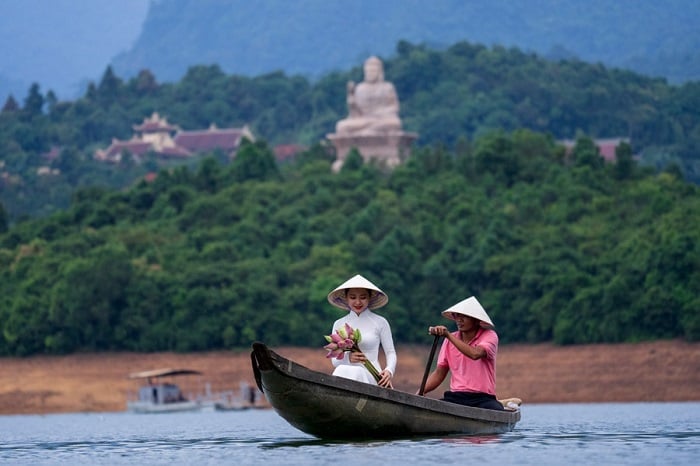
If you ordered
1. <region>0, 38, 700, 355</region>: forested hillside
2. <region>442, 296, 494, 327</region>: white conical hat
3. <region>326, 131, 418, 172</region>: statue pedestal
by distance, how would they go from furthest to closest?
1. <region>326, 131, 418, 172</region>: statue pedestal
2. <region>0, 38, 700, 355</region>: forested hillside
3. <region>442, 296, 494, 327</region>: white conical hat

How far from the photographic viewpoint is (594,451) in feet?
82.5

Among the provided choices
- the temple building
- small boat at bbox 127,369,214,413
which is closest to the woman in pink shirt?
small boat at bbox 127,369,214,413

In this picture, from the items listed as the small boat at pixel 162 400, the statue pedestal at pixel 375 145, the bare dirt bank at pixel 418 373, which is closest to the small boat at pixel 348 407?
the small boat at pixel 162 400

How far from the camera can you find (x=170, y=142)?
465 feet

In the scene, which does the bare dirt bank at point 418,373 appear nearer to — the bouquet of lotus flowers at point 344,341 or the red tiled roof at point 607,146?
the bouquet of lotus flowers at point 344,341

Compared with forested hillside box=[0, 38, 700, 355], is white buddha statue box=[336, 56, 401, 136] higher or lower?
higher

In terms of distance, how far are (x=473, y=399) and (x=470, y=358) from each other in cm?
107

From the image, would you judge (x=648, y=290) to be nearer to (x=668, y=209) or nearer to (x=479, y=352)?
(x=668, y=209)

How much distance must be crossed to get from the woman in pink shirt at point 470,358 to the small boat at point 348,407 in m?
0.35

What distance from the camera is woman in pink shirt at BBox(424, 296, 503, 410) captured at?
25.6 m

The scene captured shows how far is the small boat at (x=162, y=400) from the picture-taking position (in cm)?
5966

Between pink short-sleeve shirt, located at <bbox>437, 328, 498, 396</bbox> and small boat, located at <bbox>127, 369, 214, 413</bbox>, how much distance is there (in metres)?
33.5

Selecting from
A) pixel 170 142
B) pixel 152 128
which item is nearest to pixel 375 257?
pixel 170 142

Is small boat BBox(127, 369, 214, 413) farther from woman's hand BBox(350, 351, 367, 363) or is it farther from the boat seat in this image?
woman's hand BBox(350, 351, 367, 363)
